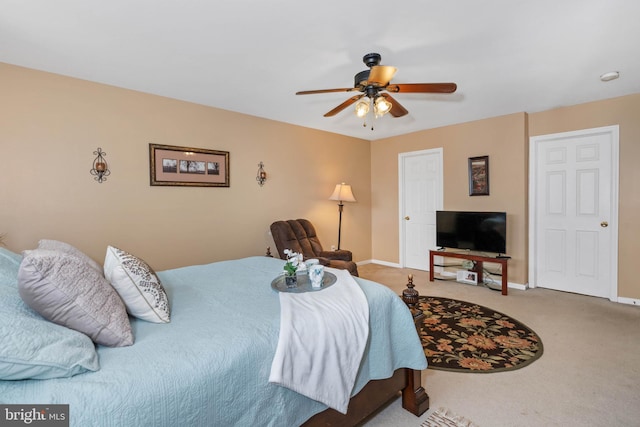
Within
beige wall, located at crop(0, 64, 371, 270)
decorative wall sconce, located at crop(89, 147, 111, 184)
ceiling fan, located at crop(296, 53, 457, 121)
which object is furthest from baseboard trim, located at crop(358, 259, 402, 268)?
decorative wall sconce, located at crop(89, 147, 111, 184)

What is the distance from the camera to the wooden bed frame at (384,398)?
1.49 m

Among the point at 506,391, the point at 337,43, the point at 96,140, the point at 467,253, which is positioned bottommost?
the point at 506,391

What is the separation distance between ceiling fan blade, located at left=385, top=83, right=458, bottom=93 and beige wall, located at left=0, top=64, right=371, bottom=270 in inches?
94.6

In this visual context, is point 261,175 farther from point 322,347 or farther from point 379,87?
point 322,347

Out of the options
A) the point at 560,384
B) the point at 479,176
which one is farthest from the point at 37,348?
the point at 479,176

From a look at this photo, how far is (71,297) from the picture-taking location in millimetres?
1149

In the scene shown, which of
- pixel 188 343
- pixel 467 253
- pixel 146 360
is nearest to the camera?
pixel 146 360

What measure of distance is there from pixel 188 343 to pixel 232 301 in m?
0.50

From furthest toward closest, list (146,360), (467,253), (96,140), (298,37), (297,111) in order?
(467,253)
(297,111)
(96,140)
(298,37)
(146,360)

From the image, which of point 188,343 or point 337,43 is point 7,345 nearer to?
point 188,343

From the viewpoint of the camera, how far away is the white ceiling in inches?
77.3

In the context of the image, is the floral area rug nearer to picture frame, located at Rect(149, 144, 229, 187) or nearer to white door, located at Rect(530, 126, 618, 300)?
white door, located at Rect(530, 126, 618, 300)

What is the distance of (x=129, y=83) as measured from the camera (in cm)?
312

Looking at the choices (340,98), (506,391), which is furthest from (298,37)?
(506,391)
